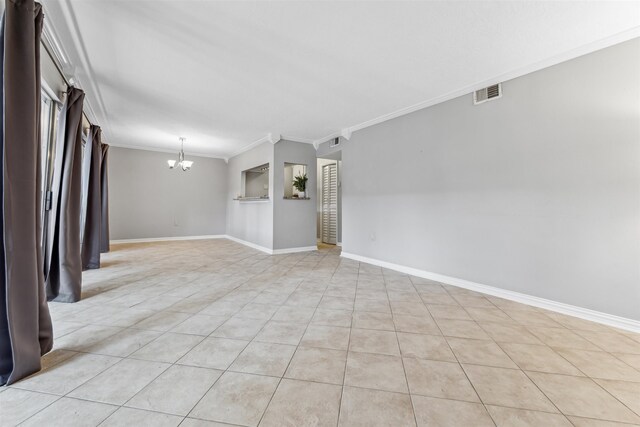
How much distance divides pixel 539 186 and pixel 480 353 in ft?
6.59

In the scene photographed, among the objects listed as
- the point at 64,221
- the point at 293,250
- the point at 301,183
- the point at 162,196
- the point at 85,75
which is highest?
the point at 85,75

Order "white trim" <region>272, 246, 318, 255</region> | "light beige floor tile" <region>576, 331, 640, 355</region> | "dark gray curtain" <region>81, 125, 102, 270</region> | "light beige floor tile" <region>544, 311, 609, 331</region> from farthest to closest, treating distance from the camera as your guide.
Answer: "white trim" <region>272, 246, 318, 255</region> < "dark gray curtain" <region>81, 125, 102, 270</region> < "light beige floor tile" <region>544, 311, 609, 331</region> < "light beige floor tile" <region>576, 331, 640, 355</region>

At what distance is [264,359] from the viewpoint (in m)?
1.72

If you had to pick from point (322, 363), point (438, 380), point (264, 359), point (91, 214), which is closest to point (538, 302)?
point (438, 380)

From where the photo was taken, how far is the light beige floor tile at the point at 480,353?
1718mm

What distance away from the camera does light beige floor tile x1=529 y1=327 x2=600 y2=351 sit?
1940 mm

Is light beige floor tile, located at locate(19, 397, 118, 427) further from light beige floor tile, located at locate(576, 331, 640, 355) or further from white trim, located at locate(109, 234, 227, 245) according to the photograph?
white trim, located at locate(109, 234, 227, 245)

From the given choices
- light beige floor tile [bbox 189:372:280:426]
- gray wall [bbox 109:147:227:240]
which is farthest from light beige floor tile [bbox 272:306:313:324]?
gray wall [bbox 109:147:227:240]

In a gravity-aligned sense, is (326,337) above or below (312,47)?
below

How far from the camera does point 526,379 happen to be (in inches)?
61.0

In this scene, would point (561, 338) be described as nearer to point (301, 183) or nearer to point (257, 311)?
point (257, 311)

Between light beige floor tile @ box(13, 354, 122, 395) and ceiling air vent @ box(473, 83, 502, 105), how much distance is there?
447 centimetres

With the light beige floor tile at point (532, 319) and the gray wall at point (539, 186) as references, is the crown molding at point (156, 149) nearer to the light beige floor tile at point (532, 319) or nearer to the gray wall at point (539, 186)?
the gray wall at point (539, 186)

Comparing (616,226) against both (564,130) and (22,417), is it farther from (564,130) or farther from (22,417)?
(22,417)
